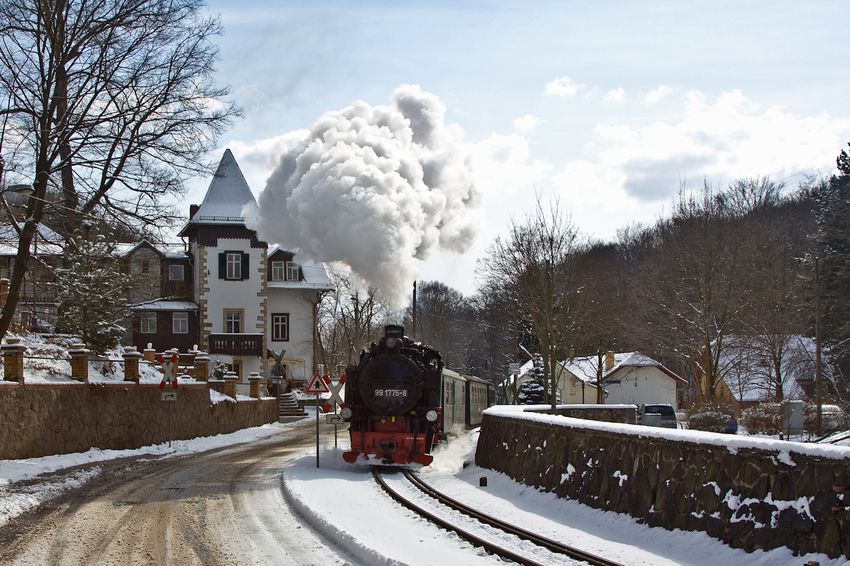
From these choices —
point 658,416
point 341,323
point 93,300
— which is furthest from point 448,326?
point 93,300

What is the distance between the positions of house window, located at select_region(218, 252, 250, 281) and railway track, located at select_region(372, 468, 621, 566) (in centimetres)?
3423

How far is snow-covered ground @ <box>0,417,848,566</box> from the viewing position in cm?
836

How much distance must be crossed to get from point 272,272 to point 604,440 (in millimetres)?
40220

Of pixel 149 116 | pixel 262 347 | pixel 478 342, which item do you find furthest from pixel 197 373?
pixel 478 342

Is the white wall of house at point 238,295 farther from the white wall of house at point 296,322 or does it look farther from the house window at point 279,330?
the house window at point 279,330

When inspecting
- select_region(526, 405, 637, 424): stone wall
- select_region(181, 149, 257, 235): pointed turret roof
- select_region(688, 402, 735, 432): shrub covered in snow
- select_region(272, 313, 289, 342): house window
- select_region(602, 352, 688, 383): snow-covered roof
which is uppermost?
select_region(181, 149, 257, 235): pointed turret roof

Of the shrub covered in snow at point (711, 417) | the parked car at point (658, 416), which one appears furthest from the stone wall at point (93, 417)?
the shrub covered in snow at point (711, 417)

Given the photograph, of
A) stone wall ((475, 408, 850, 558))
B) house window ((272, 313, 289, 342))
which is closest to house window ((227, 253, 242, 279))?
house window ((272, 313, 289, 342))

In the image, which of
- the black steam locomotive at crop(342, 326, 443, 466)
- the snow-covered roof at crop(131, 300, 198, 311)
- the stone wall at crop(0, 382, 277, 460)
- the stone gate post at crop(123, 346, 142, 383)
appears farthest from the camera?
the snow-covered roof at crop(131, 300, 198, 311)

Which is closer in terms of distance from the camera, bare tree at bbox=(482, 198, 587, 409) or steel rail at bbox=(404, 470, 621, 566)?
steel rail at bbox=(404, 470, 621, 566)

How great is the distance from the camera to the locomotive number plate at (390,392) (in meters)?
16.9

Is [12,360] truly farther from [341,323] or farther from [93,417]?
[341,323]

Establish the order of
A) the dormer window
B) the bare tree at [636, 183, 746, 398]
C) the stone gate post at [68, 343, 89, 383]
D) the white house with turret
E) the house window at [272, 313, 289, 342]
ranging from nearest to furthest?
the stone gate post at [68, 343, 89, 383]
the bare tree at [636, 183, 746, 398]
the white house with turret
the dormer window
the house window at [272, 313, 289, 342]

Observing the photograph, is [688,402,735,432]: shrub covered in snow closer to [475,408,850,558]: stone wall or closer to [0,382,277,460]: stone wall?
[475,408,850,558]: stone wall
